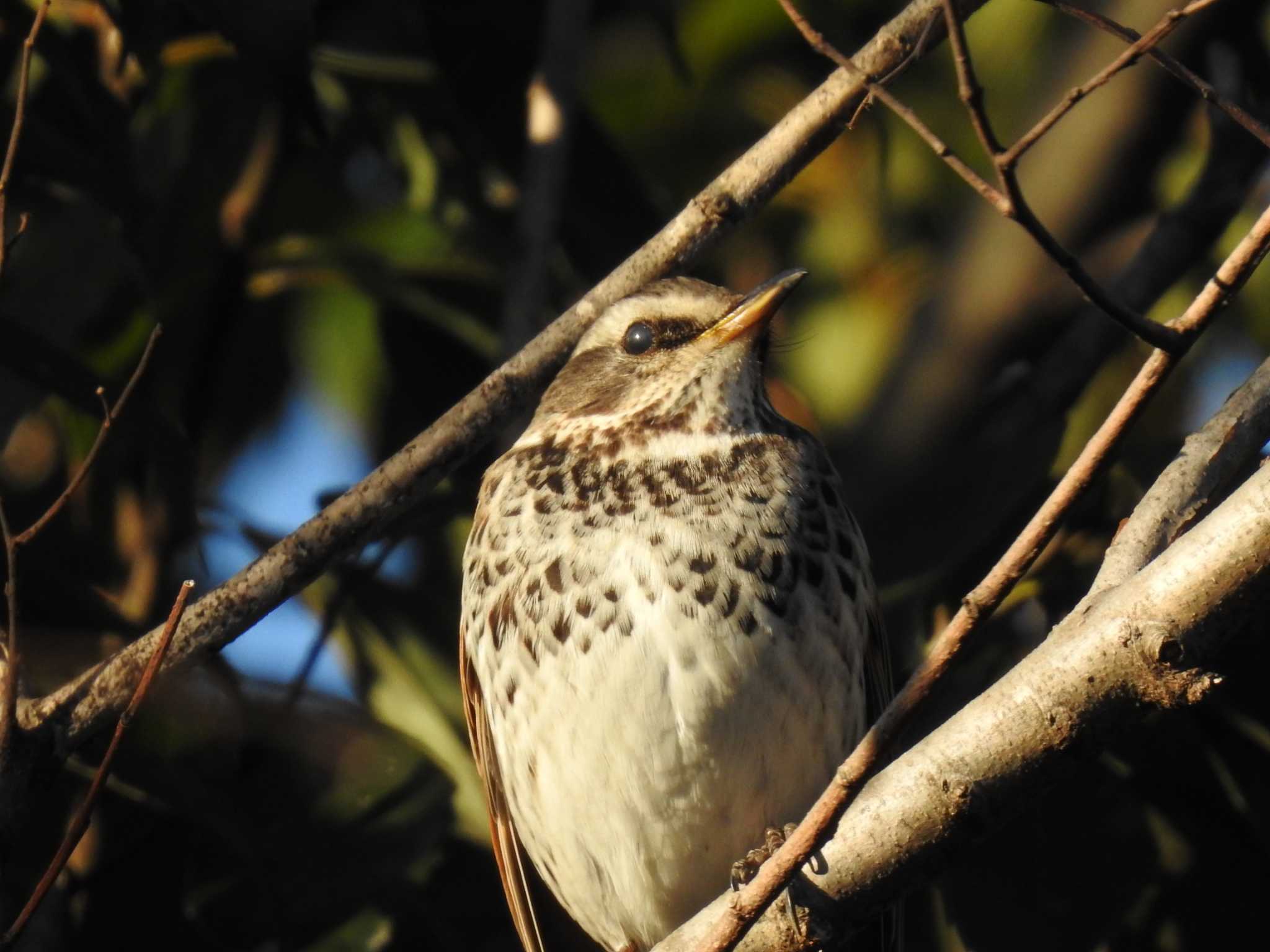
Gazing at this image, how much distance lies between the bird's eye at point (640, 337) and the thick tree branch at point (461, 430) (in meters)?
0.85

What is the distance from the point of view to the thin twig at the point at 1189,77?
10.6 feet

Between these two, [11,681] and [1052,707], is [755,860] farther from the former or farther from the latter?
[11,681]

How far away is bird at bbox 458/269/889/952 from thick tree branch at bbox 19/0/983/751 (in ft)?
0.79

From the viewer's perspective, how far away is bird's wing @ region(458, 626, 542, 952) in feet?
15.9

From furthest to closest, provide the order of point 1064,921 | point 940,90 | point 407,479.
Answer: point 940,90, point 1064,921, point 407,479

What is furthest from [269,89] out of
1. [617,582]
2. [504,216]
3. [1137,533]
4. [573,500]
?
[1137,533]

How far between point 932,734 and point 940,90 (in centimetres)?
465

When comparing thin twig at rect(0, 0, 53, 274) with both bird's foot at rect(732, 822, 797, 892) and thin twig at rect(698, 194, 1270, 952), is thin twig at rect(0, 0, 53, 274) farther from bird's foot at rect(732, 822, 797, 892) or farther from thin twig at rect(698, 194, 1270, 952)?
bird's foot at rect(732, 822, 797, 892)

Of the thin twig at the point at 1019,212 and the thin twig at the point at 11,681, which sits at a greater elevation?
the thin twig at the point at 11,681

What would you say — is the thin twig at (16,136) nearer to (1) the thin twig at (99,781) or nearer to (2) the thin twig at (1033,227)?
(1) the thin twig at (99,781)

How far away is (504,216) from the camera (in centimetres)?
634

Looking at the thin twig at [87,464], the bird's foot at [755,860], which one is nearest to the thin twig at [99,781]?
the thin twig at [87,464]

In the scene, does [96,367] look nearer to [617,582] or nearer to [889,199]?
[617,582]

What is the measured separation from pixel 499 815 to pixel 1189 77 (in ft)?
8.99
